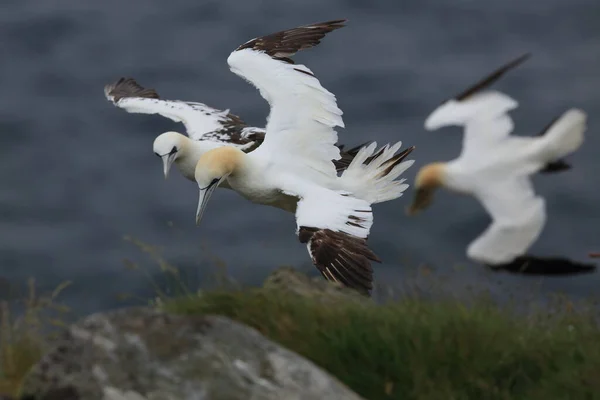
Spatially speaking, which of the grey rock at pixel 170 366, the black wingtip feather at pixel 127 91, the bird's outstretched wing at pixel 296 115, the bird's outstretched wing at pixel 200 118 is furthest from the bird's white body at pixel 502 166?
the black wingtip feather at pixel 127 91

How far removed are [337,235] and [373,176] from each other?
5.12 ft

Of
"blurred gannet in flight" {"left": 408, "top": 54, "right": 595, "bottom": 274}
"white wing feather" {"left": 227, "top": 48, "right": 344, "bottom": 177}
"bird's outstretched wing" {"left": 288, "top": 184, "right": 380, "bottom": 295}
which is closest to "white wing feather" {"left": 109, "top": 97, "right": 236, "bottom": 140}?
"white wing feather" {"left": 227, "top": 48, "right": 344, "bottom": 177}

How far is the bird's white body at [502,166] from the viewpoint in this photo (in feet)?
17.9

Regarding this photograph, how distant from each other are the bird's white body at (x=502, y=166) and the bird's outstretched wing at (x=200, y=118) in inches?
199

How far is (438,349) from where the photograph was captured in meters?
5.82

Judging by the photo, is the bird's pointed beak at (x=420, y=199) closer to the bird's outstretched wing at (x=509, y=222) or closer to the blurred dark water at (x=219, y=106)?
the bird's outstretched wing at (x=509, y=222)

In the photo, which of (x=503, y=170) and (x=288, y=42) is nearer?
(x=503, y=170)

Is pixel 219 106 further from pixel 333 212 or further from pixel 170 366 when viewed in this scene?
pixel 170 366

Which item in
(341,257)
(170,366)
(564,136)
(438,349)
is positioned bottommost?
→ (341,257)

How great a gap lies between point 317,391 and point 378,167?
4393mm

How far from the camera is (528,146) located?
18.2 ft

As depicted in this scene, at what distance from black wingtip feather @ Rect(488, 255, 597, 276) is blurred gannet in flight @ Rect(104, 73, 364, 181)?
458 centimetres

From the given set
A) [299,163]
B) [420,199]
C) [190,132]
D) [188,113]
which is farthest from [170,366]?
[188,113]

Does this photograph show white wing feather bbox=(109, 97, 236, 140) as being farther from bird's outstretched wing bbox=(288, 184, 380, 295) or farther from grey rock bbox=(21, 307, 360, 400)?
grey rock bbox=(21, 307, 360, 400)
